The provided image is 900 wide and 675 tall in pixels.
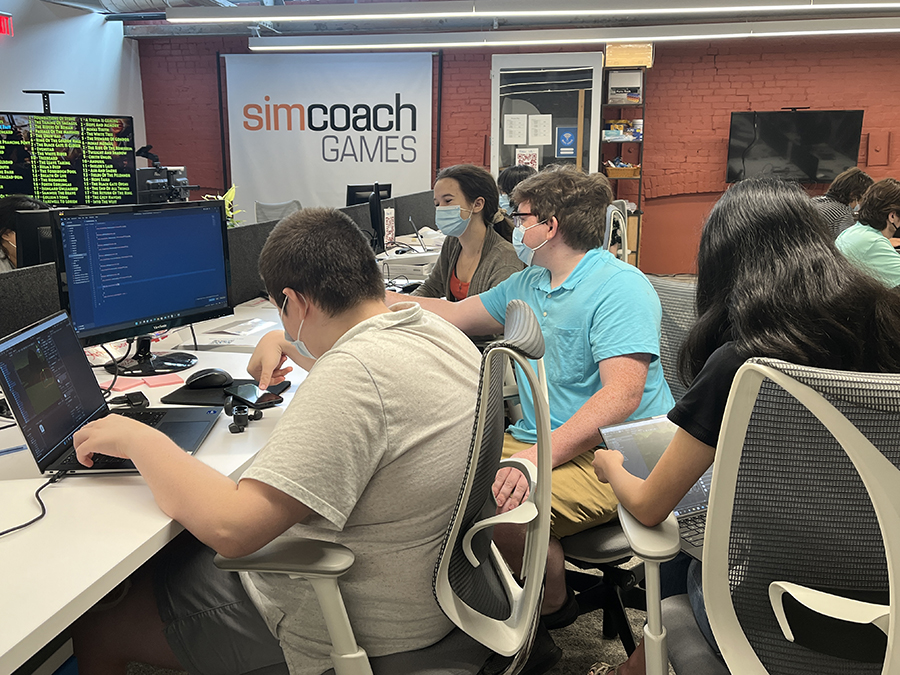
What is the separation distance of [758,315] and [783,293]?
0.06m

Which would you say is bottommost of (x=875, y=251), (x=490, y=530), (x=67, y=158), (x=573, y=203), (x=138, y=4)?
(x=490, y=530)

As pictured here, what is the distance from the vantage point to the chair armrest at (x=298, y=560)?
1038 millimetres

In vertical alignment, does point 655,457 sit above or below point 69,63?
below

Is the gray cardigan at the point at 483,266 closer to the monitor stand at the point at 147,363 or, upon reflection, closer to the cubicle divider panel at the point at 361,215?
the monitor stand at the point at 147,363

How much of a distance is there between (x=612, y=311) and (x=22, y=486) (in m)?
1.32

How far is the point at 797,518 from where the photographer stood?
3.16 feet

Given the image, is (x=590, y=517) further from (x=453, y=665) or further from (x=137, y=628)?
(x=137, y=628)

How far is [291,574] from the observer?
1.05 m

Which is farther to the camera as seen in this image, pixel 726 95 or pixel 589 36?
pixel 726 95

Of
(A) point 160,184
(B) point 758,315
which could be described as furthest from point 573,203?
(A) point 160,184

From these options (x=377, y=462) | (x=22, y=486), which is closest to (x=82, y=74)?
(x=22, y=486)

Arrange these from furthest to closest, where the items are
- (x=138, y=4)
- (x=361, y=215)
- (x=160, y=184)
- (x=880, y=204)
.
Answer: (x=138, y=4) < (x=361, y=215) < (x=160, y=184) < (x=880, y=204)

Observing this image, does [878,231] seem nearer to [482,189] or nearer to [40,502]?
[482,189]

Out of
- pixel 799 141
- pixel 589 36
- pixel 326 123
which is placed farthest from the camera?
pixel 326 123
